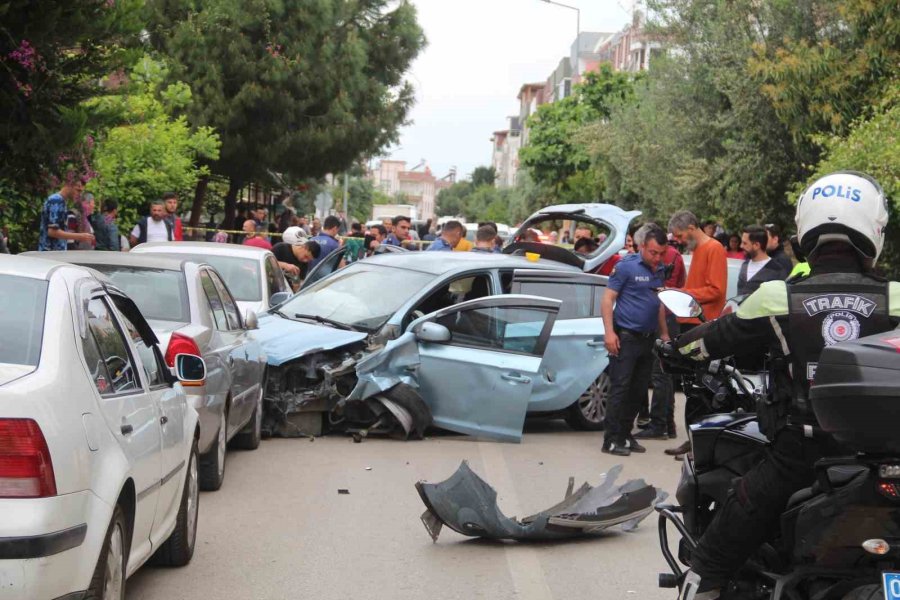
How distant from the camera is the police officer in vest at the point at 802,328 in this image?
4.17 metres

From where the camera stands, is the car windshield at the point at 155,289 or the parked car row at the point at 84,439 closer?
the parked car row at the point at 84,439

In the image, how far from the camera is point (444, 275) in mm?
11742

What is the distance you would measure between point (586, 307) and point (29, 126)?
17.5 feet

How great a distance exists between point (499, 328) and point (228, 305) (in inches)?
96.6

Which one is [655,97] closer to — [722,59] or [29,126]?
[722,59]

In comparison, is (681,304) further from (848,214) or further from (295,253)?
(295,253)

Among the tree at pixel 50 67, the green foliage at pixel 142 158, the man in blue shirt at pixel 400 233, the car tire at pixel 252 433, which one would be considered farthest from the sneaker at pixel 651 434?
the green foliage at pixel 142 158

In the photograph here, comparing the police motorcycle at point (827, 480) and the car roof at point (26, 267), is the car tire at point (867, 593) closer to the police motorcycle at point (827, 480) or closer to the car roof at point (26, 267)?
the police motorcycle at point (827, 480)

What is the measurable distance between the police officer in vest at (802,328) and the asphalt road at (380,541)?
1968 millimetres

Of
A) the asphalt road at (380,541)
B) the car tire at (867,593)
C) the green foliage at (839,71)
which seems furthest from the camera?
the green foliage at (839,71)

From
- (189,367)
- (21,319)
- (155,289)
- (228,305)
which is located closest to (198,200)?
(228,305)

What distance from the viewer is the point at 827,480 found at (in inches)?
155

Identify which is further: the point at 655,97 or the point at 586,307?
the point at 655,97

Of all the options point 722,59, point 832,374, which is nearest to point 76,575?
point 832,374
